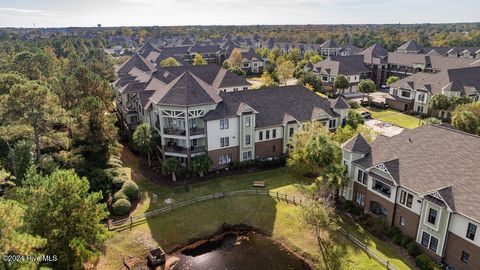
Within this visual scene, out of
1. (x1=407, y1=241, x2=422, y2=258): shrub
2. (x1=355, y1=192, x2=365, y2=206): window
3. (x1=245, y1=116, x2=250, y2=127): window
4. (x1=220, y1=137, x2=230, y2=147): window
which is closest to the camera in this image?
(x1=407, y1=241, x2=422, y2=258): shrub

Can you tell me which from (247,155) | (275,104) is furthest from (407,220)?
(275,104)

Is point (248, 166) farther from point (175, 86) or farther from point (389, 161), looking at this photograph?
point (389, 161)

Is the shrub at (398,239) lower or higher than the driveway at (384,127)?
lower

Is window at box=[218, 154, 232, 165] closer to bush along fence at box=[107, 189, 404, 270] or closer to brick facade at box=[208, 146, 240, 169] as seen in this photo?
brick facade at box=[208, 146, 240, 169]

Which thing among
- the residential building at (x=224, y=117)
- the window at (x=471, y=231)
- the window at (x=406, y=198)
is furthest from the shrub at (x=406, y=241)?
the residential building at (x=224, y=117)

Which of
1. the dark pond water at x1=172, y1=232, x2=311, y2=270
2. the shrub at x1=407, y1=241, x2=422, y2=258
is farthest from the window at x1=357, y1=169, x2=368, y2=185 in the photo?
the dark pond water at x1=172, y1=232, x2=311, y2=270

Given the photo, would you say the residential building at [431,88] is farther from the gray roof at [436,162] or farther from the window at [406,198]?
the window at [406,198]

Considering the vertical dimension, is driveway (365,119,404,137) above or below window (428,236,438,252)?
above
